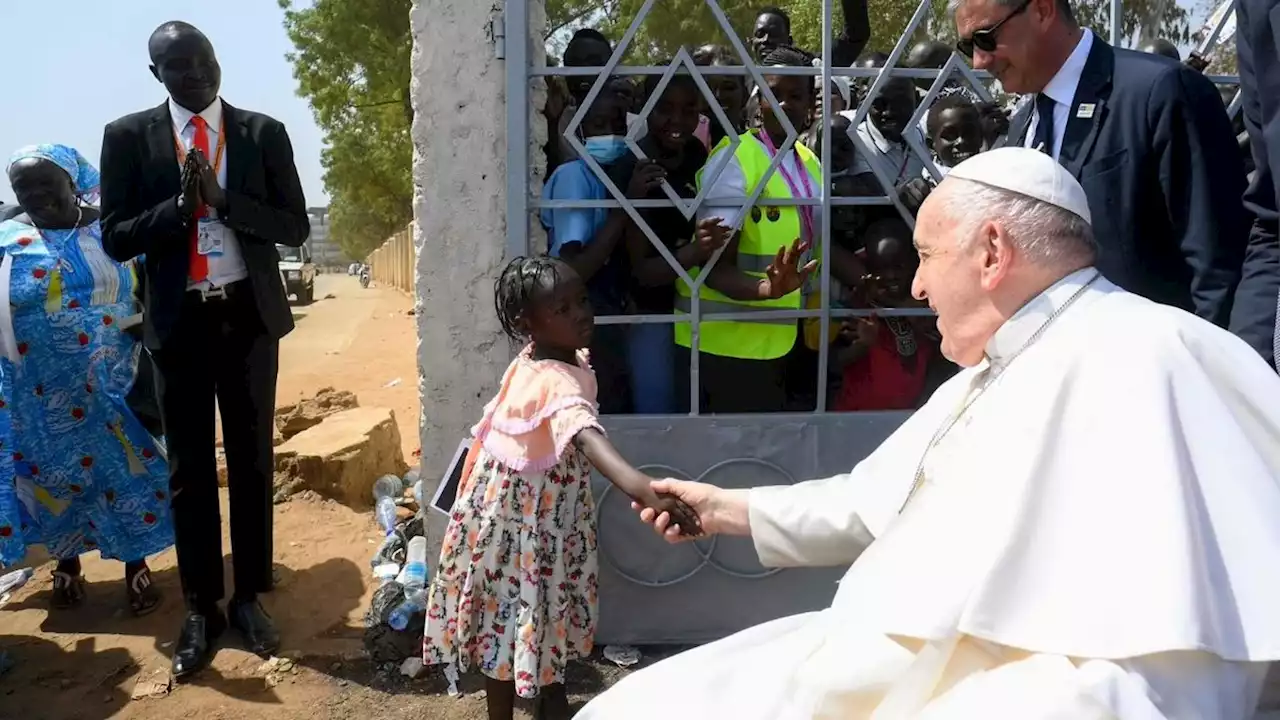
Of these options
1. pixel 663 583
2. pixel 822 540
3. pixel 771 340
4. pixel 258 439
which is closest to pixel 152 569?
pixel 258 439

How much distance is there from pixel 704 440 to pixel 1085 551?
1965 millimetres

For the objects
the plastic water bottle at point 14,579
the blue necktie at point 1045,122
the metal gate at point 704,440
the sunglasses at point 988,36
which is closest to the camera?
the sunglasses at point 988,36

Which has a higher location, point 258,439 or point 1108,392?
point 1108,392

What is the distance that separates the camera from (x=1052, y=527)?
1.49m

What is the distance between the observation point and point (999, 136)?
3484mm

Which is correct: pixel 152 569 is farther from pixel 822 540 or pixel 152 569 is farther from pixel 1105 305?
pixel 1105 305

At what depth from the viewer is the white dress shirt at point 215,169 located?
345 cm

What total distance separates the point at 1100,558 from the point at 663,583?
2137 millimetres

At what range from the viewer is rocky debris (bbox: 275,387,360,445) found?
6773mm

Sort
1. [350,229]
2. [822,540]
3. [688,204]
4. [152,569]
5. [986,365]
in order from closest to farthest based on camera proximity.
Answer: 1. [986,365]
2. [822,540]
3. [688,204]
4. [152,569]
5. [350,229]

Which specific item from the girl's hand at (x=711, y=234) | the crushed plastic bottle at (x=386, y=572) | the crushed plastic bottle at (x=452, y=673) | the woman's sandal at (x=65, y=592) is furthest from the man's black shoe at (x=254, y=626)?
the girl's hand at (x=711, y=234)

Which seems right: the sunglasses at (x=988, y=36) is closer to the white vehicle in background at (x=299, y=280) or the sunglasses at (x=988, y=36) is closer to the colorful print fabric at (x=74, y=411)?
the colorful print fabric at (x=74, y=411)

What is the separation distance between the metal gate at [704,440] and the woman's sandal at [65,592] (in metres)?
2.23

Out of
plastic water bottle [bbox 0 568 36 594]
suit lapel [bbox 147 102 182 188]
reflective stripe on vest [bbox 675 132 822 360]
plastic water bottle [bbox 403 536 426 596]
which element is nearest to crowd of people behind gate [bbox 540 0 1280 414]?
reflective stripe on vest [bbox 675 132 822 360]
